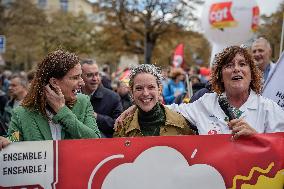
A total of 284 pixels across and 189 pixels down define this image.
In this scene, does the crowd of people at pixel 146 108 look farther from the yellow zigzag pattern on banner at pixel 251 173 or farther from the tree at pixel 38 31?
the tree at pixel 38 31

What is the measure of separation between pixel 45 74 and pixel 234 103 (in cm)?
137

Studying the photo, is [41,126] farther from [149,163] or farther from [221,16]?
[221,16]

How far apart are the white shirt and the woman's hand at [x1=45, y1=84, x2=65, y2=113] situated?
1.01 m

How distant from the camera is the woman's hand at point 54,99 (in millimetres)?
3336

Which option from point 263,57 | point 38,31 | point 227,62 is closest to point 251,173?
point 227,62

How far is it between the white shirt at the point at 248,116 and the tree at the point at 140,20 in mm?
29982

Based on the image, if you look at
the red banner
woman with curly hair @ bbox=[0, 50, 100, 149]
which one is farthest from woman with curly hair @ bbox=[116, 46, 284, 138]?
woman with curly hair @ bbox=[0, 50, 100, 149]

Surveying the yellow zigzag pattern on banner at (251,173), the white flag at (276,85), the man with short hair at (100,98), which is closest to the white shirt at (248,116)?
the yellow zigzag pattern on banner at (251,173)

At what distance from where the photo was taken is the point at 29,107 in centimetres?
340

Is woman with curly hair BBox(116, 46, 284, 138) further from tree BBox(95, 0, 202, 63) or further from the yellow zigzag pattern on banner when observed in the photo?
tree BBox(95, 0, 202, 63)

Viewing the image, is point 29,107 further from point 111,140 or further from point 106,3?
point 106,3

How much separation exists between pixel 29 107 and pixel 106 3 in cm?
3737

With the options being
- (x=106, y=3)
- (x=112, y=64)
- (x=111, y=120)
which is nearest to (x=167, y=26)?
(x=106, y=3)

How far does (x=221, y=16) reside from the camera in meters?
13.6
